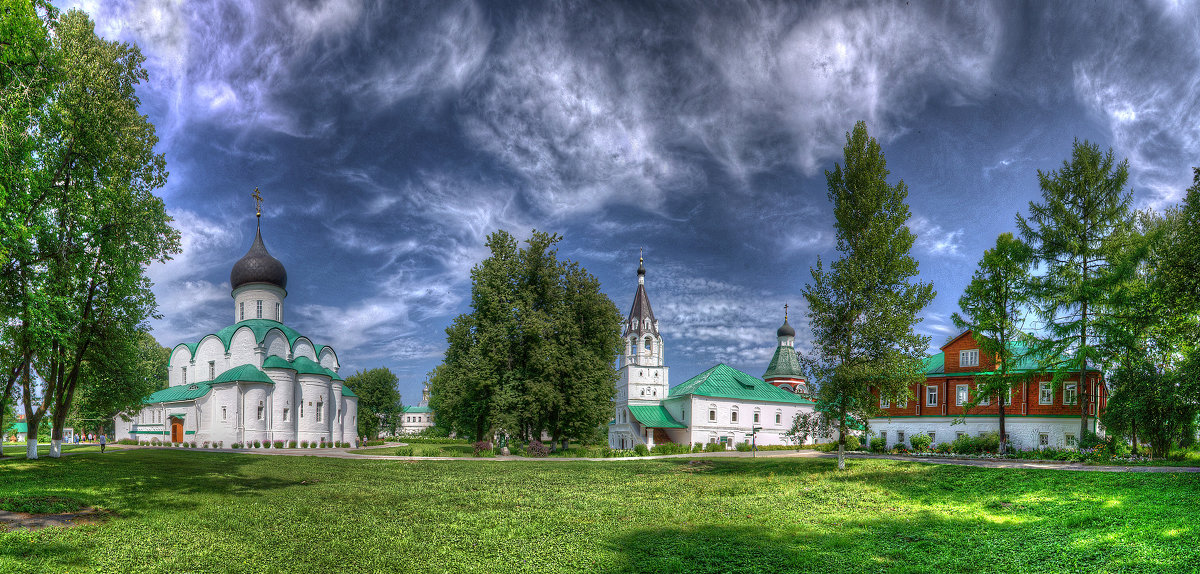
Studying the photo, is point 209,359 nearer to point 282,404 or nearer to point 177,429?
point 177,429

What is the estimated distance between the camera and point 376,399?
67.5 m

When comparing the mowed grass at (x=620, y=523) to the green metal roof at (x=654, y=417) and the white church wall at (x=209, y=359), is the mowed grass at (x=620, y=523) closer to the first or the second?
the green metal roof at (x=654, y=417)

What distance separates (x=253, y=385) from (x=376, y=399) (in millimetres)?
25622

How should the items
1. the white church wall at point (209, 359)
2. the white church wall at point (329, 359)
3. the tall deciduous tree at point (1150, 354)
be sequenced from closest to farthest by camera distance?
the tall deciduous tree at point (1150, 354) → the white church wall at point (209, 359) → the white church wall at point (329, 359)

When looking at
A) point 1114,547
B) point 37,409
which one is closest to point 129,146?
point 37,409

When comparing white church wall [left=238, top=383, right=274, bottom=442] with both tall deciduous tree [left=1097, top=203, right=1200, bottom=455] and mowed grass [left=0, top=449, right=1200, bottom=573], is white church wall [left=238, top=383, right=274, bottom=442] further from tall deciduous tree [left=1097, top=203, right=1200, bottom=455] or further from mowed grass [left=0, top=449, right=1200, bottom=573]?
tall deciduous tree [left=1097, top=203, right=1200, bottom=455]

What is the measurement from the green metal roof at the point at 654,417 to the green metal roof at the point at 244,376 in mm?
28932

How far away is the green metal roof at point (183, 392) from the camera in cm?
4500

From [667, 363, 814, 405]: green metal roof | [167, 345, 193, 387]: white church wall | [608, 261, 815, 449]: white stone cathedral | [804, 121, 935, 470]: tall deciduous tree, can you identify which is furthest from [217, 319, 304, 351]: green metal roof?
[804, 121, 935, 470]: tall deciduous tree

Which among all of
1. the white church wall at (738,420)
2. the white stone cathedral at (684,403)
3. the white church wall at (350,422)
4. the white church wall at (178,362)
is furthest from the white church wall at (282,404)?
the white church wall at (738,420)

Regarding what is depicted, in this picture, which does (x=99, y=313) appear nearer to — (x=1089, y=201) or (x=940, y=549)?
(x=940, y=549)

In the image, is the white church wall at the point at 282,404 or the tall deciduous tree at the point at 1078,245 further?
the white church wall at the point at 282,404

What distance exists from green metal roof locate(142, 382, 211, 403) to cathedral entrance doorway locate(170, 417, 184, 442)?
63.8 inches

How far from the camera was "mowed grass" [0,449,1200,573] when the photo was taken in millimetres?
9070
